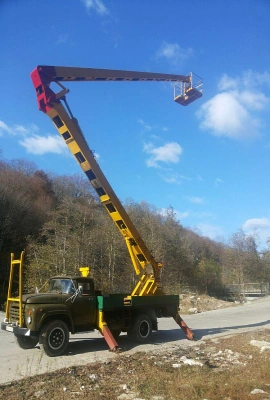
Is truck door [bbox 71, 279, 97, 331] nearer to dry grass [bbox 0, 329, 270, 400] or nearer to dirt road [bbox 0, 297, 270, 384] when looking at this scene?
dirt road [bbox 0, 297, 270, 384]

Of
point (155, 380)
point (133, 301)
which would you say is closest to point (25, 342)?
point (133, 301)

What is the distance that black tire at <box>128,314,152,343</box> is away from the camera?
1105 centimetres

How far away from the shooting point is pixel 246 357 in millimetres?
9336

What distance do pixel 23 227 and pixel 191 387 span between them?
29.1 metres

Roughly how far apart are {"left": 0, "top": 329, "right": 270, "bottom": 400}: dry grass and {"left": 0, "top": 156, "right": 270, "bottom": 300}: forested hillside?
1531cm

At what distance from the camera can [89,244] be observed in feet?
79.4

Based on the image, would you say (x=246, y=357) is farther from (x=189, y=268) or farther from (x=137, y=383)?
(x=189, y=268)

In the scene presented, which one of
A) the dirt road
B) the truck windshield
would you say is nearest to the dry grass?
the dirt road

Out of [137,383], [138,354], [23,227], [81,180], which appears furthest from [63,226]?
[81,180]

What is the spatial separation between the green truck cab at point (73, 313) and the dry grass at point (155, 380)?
1472mm

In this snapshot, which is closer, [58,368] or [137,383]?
[137,383]

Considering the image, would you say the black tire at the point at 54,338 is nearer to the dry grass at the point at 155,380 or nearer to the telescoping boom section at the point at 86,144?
the dry grass at the point at 155,380

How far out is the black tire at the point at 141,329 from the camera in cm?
1105

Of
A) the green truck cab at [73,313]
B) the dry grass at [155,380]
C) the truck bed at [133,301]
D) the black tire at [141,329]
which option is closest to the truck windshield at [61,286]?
the green truck cab at [73,313]
